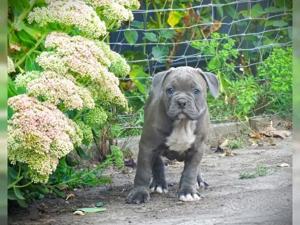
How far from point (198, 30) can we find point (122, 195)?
633 millimetres

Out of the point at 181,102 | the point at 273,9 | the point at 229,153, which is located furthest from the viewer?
the point at 229,153

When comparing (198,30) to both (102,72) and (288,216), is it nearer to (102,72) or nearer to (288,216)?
(102,72)

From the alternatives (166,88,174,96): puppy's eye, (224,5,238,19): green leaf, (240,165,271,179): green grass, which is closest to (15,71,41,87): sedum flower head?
(166,88,174,96): puppy's eye

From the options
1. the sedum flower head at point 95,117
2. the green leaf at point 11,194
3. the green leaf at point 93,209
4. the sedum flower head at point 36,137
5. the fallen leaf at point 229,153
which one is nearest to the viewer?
the sedum flower head at point 36,137

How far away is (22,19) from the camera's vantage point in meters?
3.34

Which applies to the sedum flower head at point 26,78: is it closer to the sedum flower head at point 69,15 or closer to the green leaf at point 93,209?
the sedum flower head at point 69,15

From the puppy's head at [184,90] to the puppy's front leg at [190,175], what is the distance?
0.14m

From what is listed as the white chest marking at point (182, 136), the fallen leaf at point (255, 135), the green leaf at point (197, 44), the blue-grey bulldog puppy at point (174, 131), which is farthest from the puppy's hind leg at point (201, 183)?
the green leaf at point (197, 44)

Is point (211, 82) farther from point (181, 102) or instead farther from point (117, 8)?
point (117, 8)

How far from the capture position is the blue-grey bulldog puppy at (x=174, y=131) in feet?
11.0

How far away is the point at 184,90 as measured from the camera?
11.0 ft

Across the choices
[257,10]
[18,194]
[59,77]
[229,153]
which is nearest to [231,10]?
[257,10]

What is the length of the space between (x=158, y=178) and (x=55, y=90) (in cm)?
55

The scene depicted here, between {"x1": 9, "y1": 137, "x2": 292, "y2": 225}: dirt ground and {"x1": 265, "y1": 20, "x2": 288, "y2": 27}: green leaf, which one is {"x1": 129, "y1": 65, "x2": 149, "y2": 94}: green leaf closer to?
{"x1": 9, "y1": 137, "x2": 292, "y2": 225}: dirt ground
